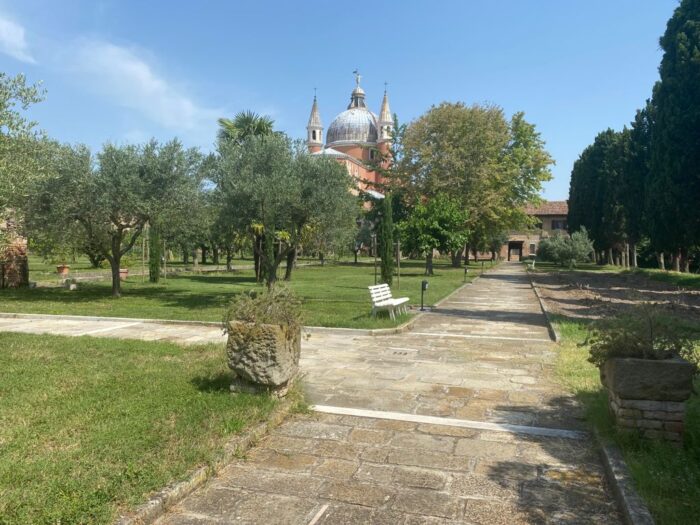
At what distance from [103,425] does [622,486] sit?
412cm

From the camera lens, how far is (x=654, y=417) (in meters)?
4.12

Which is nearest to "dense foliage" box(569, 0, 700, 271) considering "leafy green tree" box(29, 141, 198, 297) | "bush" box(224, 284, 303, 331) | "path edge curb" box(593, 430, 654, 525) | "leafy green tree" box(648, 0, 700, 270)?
"leafy green tree" box(648, 0, 700, 270)

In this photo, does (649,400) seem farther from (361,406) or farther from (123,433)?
(123,433)

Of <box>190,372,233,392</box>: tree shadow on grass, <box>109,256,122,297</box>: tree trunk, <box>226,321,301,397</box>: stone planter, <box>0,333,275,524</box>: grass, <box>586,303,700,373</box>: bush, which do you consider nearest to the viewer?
<box>0,333,275,524</box>: grass

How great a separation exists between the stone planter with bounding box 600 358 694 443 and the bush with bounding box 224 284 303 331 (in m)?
3.10

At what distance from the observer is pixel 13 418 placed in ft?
15.2

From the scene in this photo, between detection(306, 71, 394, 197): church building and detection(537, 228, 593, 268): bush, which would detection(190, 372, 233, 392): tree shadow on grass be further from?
detection(306, 71, 394, 197): church building

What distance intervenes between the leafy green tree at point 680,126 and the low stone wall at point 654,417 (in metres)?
21.2

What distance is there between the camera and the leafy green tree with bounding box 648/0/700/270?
2102 cm

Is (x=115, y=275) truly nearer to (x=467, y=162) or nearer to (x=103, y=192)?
(x=103, y=192)

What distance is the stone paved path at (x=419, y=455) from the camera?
3258mm

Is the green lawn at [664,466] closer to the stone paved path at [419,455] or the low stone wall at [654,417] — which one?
the low stone wall at [654,417]

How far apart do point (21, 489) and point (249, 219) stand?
1071 cm

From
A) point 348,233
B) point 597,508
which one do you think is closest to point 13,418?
point 597,508
